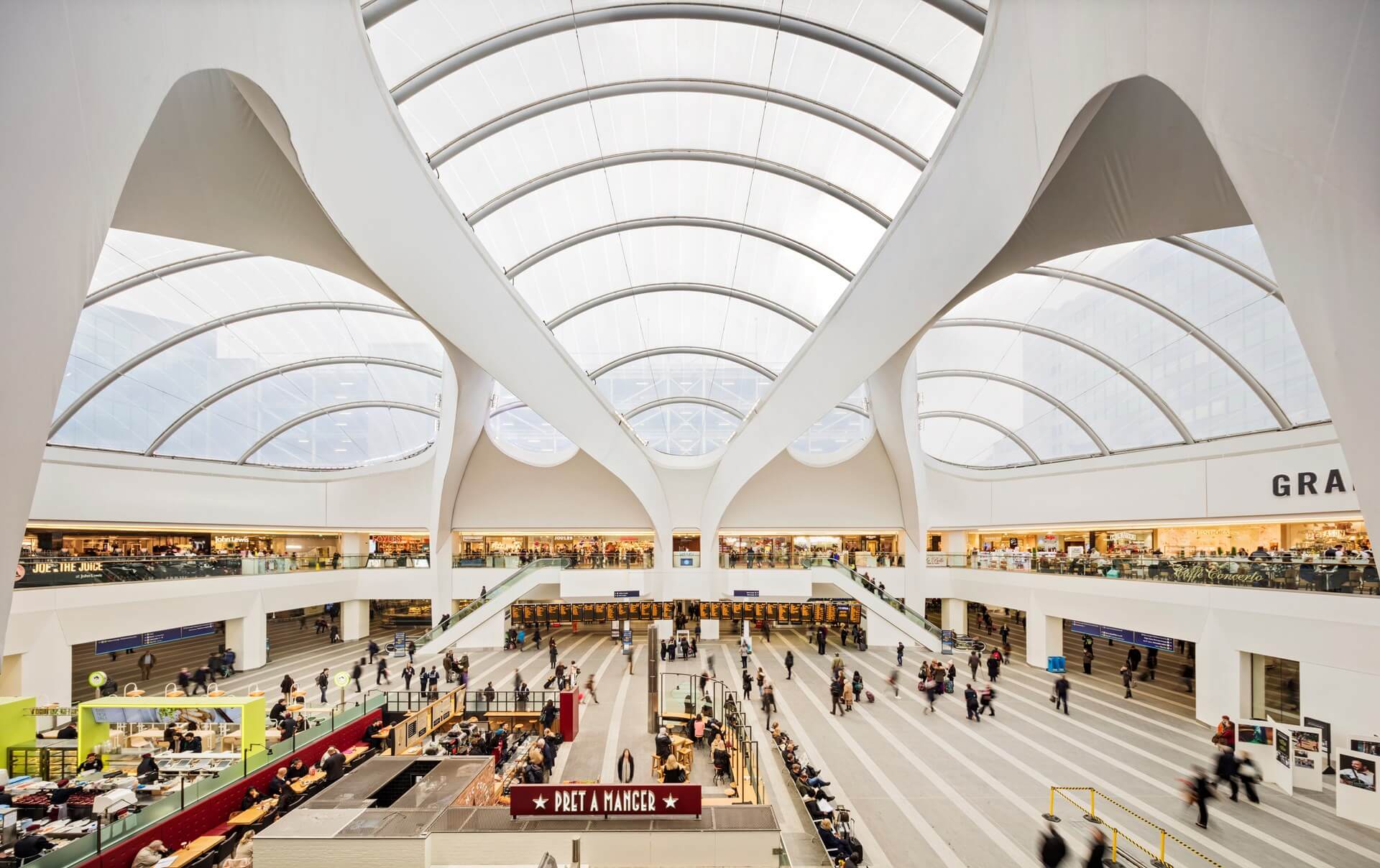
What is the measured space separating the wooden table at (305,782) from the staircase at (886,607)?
2045 centimetres

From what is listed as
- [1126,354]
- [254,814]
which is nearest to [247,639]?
[254,814]

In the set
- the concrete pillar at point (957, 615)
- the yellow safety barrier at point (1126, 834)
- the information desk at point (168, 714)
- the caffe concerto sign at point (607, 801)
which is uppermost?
the caffe concerto sign at point (607, 801)

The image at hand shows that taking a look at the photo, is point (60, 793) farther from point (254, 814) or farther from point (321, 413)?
point (321, 413)

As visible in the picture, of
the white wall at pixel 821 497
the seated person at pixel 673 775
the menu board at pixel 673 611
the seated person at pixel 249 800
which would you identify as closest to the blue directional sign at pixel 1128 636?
the menu board at pixel 673 611

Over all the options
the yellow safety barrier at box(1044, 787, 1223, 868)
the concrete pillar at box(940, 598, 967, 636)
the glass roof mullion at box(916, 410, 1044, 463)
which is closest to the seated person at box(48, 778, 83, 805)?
the yellow safety barrier at box(1044, 787, 1223, 868)

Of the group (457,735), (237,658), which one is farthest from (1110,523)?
(237,658)

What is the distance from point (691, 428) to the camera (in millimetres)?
35219

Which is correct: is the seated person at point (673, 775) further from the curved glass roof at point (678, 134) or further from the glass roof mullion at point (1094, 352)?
the glass roof mullion at point (1094, 352)

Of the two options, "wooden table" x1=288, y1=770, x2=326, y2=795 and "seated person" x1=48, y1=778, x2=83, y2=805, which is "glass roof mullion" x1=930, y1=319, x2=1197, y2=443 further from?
"seated person" x1=48, y1=778, x2=83, y2=805

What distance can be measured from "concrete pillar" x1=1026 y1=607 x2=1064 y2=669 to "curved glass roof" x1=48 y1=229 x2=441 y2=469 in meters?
24.0

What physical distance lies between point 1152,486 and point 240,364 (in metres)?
32.2

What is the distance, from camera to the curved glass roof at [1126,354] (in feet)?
59.1

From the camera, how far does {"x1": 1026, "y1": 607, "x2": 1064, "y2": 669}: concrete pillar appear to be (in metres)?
23.3

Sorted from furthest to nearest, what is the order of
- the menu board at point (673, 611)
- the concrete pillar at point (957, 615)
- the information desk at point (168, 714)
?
1. the menu board at point (673, 611)
2. the concrete pillar at point (957, 615)
3. the information desk at point (168, 714)
